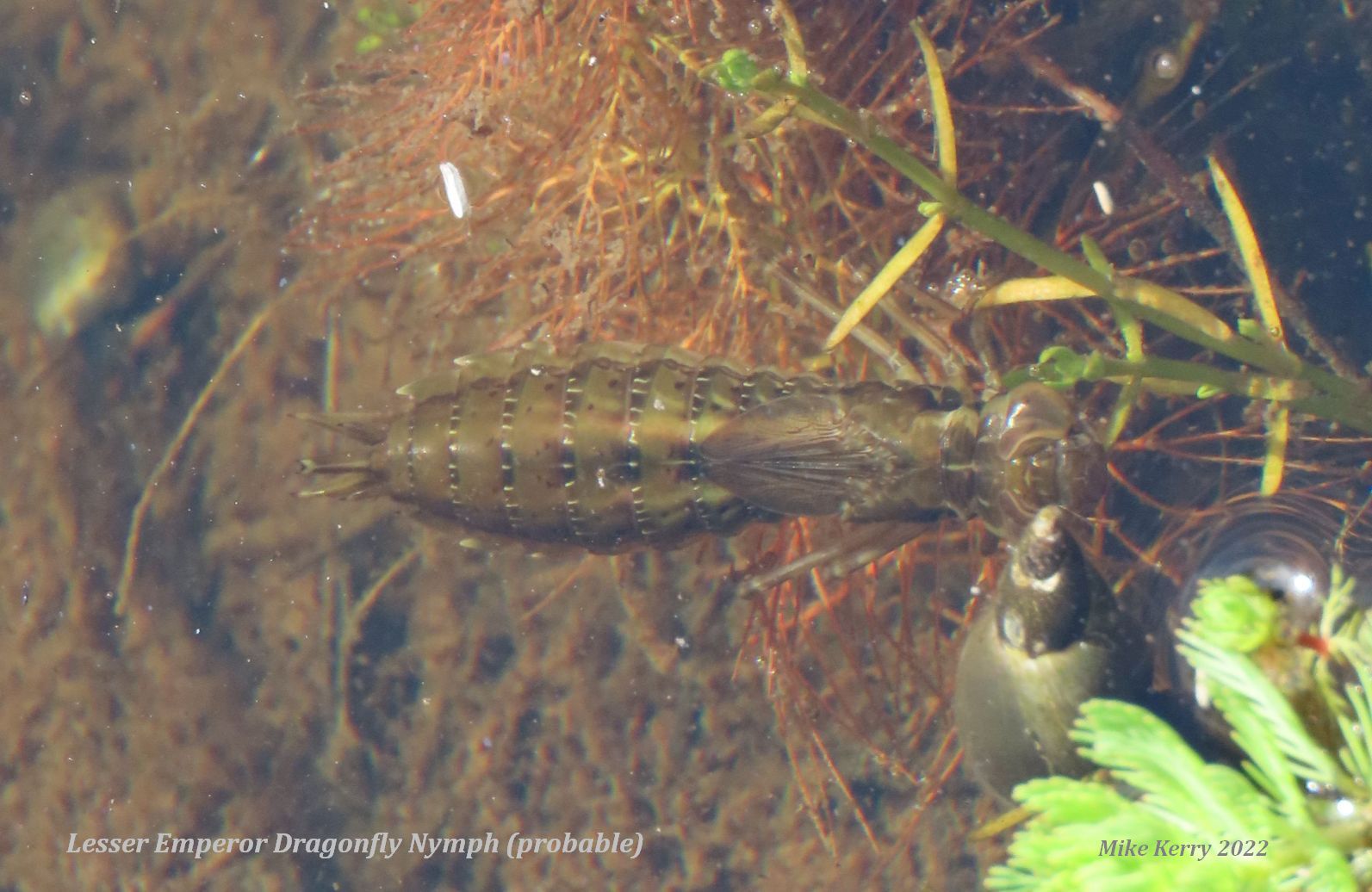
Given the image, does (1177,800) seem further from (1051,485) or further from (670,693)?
(670,693)

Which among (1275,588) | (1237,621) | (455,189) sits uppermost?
(1237,621)

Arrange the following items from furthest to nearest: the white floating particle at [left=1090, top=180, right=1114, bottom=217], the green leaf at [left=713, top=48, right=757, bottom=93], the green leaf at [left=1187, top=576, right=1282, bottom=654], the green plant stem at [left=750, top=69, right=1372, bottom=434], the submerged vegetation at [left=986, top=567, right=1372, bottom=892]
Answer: the white floating particle at [left=1090, top=180, right=1114, bottom=217] < the green plant stem at [left=750, top=69, right=1372, bottom=434] < the green leaf at [left=713, top=48, right=757, bottom=93] < the green leaf at [left=1187, top=576, right=1282, bottom=654] < the submerged vegetation at [left=986, top=567, right=1372, bottom=892]

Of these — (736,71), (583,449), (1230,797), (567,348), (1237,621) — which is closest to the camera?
(1230,797)

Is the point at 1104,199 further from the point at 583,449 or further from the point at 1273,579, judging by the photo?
the point at 583,449

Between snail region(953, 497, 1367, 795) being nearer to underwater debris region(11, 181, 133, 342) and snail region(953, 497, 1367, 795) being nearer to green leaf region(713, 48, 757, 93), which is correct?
green leaf region(713, 48, 757, 93)

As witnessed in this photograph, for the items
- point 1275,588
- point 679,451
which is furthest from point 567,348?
point 1275,588

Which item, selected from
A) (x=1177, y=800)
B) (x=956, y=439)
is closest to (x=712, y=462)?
(x=956, y=439)

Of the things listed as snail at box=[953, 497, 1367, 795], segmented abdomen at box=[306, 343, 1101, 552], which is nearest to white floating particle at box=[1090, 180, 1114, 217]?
segmented abdomen at box=[306, 343, 1101, 552]

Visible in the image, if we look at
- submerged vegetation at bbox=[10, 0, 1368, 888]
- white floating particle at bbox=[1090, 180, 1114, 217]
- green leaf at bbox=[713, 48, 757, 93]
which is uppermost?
green leaf at bbox=[713, 48, 757, 93]
